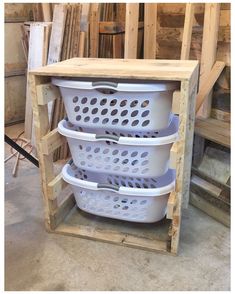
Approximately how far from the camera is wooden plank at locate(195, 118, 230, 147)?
6.15ft

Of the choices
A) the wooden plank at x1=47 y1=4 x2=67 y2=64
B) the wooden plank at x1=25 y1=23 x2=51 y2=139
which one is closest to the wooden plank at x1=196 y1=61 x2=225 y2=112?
the wooden plank at x1=47 y1=4 x2=67 y2=64

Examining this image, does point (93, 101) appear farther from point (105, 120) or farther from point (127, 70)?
point (127, 70)

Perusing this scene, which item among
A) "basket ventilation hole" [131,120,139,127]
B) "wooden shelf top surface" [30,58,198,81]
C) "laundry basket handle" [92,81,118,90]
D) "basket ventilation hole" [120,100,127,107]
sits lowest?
"basket ventilation hole" [131,120,139,127]

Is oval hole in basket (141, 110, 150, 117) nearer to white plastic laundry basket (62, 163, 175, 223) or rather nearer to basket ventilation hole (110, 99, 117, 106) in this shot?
basket ventilation hole (110, 99, 117, 106)

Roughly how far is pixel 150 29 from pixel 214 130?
91 centimetres

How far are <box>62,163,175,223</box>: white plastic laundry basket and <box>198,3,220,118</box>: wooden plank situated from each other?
725 millimetres

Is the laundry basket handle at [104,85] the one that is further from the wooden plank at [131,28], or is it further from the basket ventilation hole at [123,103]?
the wooden plank at [131,28]

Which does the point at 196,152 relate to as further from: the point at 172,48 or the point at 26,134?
the point at 26,134

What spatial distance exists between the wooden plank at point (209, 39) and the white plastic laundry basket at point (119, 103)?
723mm

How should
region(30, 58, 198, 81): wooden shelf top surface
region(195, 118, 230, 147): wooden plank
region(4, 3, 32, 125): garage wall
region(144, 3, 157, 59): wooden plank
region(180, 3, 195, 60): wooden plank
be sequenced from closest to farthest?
region(30, 58, 198, 81): wooden shelf top surface
region(195, 118, 230, 147): wooden plank
region(180, 3, 195, 60): wooden plank
region(144, 3, 157, 59): wooden plank
region(4, 3, 32, 125): garage wall

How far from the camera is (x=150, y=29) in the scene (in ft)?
7.77

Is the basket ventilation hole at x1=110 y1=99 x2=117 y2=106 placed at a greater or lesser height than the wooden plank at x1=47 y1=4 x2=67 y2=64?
lesser

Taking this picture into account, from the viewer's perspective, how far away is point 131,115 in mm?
1488
